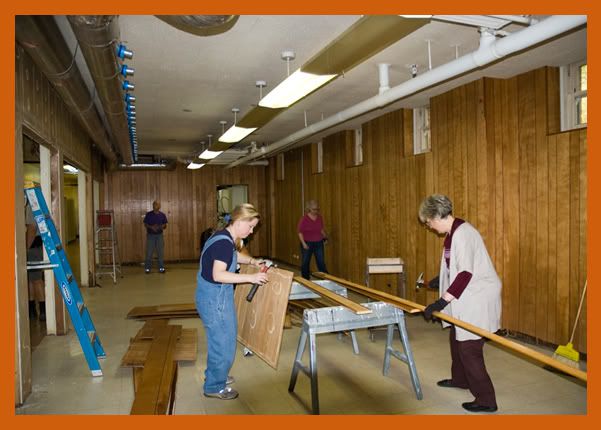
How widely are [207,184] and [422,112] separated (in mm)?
7920

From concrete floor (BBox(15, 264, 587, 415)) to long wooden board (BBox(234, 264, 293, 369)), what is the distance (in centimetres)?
30

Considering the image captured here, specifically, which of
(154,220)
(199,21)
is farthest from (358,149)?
(199,21)

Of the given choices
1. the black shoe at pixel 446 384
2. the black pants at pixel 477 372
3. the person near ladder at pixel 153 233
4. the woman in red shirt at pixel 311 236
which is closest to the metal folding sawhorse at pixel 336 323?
the black shoe at pixel 446 384

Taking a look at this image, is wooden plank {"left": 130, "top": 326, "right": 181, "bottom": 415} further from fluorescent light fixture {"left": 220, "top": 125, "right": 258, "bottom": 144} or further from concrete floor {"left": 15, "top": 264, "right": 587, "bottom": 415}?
fluorescent light fixture {"left": 220, "top": 125, "right": 258, "bottom": 144}

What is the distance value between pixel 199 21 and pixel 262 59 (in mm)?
1852

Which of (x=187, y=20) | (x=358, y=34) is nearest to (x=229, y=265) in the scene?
(x=187, y=20)

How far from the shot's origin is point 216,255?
10.2 ft

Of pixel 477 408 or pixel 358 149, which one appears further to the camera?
pixel 358 149

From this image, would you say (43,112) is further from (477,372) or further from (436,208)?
(477,372)

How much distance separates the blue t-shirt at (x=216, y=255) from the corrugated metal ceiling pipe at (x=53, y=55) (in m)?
1.75

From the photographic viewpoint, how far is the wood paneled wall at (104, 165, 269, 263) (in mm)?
12312

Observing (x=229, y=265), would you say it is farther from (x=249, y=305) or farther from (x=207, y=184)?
(x=207, y=184)

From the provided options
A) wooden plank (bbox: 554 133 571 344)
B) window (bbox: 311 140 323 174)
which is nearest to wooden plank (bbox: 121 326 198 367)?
wooden plank (bbox: 554 133 571 344)

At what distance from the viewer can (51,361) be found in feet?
14.2
